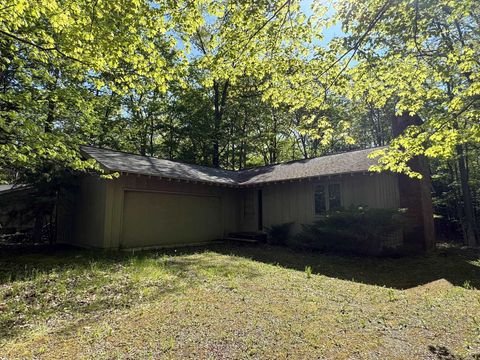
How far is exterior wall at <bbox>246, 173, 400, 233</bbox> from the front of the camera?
10.7 m

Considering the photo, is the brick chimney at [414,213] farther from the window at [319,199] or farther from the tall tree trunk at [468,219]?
the tall tree trunk at [468,219]

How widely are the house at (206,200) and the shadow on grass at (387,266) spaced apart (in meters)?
1.53

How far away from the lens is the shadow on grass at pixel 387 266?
686 cm

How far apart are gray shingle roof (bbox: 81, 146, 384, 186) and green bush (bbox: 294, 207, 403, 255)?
172 cm

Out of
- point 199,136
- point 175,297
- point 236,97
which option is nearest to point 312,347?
point 175,297

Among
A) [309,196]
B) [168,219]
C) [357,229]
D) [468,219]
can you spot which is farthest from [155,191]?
[468,219]

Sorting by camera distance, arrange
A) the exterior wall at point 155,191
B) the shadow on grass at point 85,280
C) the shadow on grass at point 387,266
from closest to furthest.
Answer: the shadow on grass at point 85,280
the shadow on grass at point 387,266
the exterior wall at point 155,191

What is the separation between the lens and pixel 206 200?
1328 cm

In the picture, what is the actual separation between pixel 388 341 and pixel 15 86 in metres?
14.9

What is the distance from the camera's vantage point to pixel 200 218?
12914mm

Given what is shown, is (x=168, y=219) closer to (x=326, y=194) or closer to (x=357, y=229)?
(x=326, y=194)

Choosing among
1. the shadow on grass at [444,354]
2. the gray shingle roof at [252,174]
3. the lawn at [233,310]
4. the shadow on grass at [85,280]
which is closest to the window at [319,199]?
the gray shingle roof at [252,174]

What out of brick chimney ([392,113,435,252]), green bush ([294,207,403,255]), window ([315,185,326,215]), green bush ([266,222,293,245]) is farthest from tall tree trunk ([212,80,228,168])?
brick chimney ([392,113,435,252])

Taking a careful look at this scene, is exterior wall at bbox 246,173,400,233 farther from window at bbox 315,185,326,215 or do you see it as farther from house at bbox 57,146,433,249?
window at bbox 315,185,326,215
